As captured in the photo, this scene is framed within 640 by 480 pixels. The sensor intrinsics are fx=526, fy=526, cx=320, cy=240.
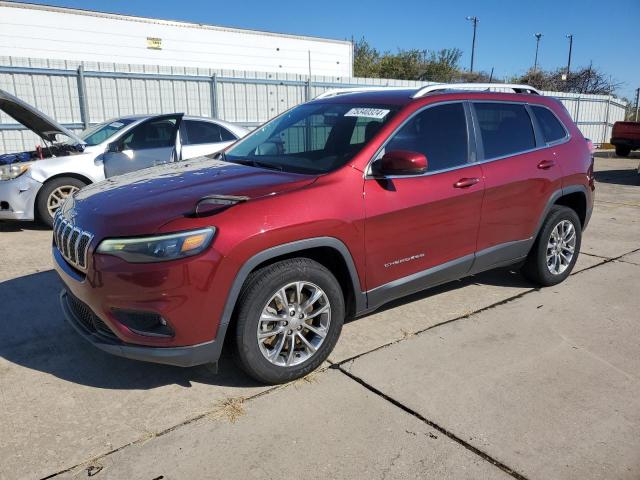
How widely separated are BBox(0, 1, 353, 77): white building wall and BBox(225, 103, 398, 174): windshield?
17954mm

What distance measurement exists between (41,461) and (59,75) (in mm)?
10535

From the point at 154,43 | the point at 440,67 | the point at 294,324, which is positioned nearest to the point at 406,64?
the point at 440,67

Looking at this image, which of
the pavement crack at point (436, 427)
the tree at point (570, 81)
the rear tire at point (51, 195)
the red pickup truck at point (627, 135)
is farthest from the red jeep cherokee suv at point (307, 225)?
the tree at point (570, 81)

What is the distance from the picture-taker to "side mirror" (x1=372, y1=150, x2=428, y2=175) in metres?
3.33

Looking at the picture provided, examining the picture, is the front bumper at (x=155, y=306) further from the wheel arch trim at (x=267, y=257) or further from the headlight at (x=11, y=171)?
the headlight at (x=11, y=171)

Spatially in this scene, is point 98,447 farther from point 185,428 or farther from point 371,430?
point 371,430

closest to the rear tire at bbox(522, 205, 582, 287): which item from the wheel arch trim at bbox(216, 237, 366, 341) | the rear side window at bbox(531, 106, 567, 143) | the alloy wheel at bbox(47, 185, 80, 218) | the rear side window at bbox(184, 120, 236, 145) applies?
the rear side window at bbox(531, 106, 567, 143)

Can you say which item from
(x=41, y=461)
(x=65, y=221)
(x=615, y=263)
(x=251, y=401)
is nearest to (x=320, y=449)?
(x=251, y=401)

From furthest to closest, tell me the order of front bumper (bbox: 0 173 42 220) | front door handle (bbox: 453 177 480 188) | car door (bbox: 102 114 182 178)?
car door (bbox: 102 114 182 178), front bumper (bbox: 0 173 42 220), front door handle (bbox: 453 177 480 188)

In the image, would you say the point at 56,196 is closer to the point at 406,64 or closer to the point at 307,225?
the point at 307,225

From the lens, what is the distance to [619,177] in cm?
1389

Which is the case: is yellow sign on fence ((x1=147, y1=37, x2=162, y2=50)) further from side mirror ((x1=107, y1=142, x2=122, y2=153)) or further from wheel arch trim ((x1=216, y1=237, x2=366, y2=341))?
wheel arch trim ((x1=216, y1=237, x2=366, y2=341))

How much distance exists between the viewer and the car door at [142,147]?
7.57 m

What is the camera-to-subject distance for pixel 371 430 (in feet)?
9.23
